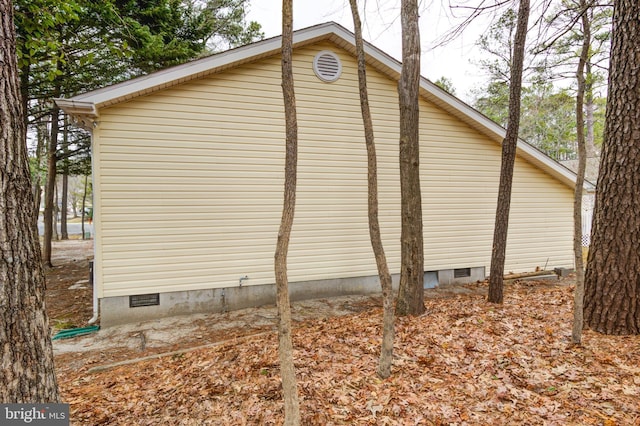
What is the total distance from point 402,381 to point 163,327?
4.32 meters

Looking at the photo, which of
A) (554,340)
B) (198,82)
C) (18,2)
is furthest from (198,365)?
(18,2)

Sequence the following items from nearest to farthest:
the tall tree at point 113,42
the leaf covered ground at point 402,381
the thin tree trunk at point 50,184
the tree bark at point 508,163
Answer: the leaf covered ground at point 402,381
the tree bark at point 508,163
the tall tree at point 113,42
the thin tree trunk at point 50,184

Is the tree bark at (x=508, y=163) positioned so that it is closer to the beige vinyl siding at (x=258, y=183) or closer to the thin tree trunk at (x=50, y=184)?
the beige vinyl siding at (x=258, y=183)

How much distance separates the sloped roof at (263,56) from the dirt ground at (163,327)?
3.76 metres

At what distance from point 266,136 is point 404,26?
3.31 m

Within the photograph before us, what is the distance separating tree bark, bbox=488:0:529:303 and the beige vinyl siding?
2146 mm

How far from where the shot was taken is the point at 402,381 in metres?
3.19

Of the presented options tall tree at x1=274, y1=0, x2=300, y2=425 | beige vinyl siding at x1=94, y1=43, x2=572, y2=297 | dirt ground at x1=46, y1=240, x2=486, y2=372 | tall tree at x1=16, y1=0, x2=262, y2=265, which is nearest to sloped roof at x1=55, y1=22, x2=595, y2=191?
beige vinyl siding at x1=94, y1=43, x2=572, y2=297

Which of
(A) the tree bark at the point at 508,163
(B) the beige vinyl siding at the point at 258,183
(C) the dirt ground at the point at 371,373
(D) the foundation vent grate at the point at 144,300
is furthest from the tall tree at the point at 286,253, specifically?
(A) the tree bark at the point at 508,163

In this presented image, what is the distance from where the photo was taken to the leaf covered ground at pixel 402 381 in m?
2.74

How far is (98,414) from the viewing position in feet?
10.1

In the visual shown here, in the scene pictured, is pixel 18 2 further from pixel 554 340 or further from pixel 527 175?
pixel 527 175

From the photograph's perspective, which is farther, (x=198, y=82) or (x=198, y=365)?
(x=198, y=82)

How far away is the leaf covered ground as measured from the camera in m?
2.74
